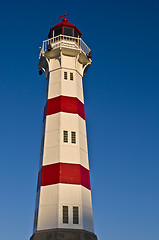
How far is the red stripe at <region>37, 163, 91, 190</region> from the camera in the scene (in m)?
21.8

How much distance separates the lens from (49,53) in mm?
28562

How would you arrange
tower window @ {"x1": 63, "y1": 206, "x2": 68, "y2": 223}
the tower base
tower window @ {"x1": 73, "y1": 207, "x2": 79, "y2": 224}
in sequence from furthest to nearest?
tower window @ {"x1": 73, "y1": 207, "x2": 79, "y2": 224}
tower window @ {"x1": 63, "y1": 206, "x2": 68, "y2": 223}
the tower base

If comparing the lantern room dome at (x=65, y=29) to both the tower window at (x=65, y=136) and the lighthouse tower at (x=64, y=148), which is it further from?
the tower window at (x=65, y=136)

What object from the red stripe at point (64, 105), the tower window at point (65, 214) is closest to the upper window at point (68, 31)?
the red stripe at point (64, 105)

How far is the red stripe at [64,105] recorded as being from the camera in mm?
25438

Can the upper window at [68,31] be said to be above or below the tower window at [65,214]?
above

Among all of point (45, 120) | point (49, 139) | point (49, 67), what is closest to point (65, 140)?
point (49, 139)

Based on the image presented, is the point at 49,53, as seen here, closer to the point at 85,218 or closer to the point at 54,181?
the point at 54,181

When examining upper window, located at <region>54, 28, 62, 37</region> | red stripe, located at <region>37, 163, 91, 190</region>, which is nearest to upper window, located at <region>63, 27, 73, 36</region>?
upper window, located at <region>54, 28, 62, 37</region>

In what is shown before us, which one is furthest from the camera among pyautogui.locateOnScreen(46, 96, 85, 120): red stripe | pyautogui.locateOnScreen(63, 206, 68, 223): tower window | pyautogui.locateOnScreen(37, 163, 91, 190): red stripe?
pyautogui.locateOnScreen(46, 96, 85, 120): red stripe

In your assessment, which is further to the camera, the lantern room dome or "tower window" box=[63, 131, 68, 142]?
the lantern room dome

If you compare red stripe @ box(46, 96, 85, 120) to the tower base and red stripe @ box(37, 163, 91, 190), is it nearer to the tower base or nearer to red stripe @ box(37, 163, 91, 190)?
red stripe @ box(37, 163, 91, 190)

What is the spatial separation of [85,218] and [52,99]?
38.5 ft

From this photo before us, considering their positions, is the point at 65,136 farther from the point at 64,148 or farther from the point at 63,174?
the point at 63,174
